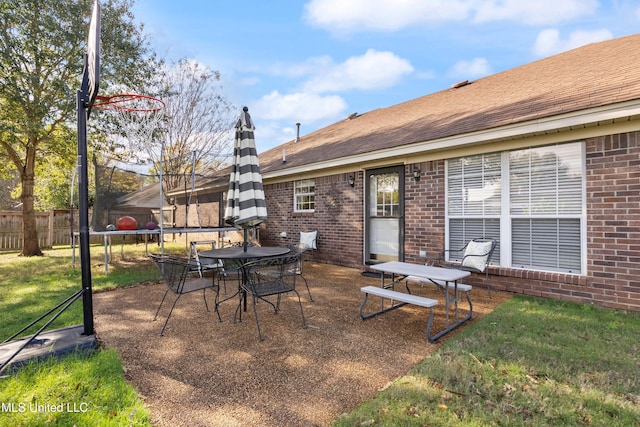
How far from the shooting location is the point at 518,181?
5078 mm

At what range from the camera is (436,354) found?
2.94m

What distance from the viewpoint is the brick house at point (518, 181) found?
4.20 metres

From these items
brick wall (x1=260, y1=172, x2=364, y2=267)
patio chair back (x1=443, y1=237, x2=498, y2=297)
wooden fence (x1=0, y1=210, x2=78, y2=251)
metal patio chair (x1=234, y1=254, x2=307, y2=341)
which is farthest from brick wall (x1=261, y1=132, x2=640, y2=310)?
wooden fence (x1=0, y1=210, x2=78, y2=251)

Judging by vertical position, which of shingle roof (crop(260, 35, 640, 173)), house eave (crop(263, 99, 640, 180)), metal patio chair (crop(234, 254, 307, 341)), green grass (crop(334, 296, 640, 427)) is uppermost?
shingle roof (crop(260, 35, 640, 173))

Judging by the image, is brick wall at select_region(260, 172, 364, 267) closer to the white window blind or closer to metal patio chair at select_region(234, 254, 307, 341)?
the white window blind

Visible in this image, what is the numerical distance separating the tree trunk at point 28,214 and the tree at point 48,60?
0.13 metres

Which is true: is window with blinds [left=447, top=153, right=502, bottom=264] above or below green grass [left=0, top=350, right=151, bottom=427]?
above

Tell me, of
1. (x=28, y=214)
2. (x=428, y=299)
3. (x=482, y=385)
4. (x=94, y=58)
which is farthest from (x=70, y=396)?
(x=28, y=214)

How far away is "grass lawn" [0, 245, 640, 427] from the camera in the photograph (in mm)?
2039

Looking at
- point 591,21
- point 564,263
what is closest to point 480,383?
point 564,263

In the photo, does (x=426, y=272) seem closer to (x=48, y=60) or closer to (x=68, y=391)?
(x=68, y=391)

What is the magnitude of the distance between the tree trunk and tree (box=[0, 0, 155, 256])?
132 mm

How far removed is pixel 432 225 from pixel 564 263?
82.3 inches

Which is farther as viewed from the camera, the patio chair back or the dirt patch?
the patio chair back
